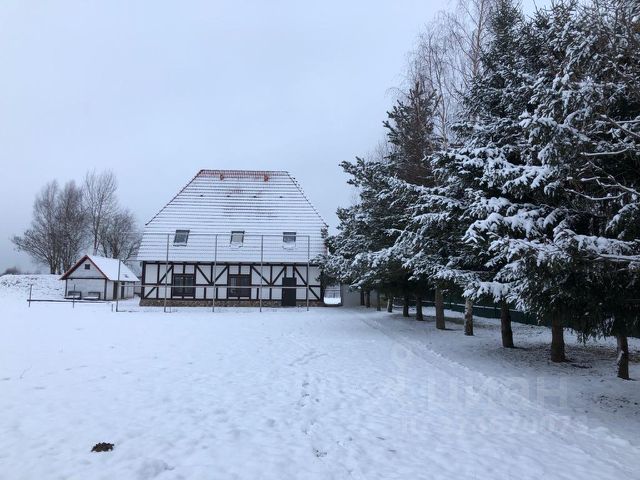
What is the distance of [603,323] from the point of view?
6793 mm

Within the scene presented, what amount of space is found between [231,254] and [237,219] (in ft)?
9.90

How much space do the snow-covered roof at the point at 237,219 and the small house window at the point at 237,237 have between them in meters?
0.30

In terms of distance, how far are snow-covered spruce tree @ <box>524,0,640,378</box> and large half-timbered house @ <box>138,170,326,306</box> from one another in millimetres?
21913

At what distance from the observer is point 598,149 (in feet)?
20.2

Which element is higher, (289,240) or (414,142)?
(414,142)

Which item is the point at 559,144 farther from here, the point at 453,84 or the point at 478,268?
the point at 453,84

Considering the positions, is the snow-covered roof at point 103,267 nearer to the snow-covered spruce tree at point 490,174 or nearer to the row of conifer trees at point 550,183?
the row of conifer trees at point 550,183

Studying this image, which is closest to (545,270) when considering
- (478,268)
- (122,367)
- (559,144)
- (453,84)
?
(559,144)

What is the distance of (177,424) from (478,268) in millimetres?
6641

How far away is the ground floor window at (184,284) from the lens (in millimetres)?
29625

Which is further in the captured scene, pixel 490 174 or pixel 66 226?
pixel 66 226

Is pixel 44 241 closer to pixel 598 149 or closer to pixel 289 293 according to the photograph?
pixel 289 293

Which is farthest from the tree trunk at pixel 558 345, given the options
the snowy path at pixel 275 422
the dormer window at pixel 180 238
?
the dormer window at pixel 180 238

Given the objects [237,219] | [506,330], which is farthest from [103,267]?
[506,330]
